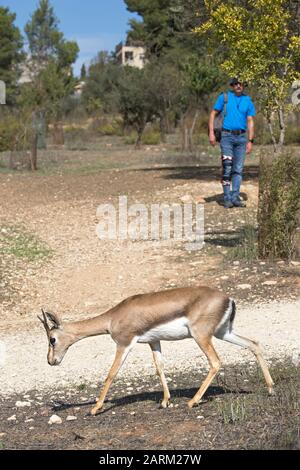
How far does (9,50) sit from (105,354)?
58.8 meters

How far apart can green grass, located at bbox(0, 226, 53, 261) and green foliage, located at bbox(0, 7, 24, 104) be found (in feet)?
155

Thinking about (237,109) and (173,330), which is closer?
(173,330)

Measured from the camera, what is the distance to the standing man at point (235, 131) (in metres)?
14.3

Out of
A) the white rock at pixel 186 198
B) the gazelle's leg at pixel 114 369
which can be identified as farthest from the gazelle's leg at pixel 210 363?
the white rock at pixel 186 198

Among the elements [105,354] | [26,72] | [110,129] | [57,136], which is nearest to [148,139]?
[57,136]

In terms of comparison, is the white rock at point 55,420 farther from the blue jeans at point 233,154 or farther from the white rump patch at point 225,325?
the blue jeans at point 233,154

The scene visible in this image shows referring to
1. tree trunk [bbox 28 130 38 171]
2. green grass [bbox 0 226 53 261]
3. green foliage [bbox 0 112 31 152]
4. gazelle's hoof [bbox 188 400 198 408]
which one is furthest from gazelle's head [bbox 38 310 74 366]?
green foliage [bbox 0 112 31 152]

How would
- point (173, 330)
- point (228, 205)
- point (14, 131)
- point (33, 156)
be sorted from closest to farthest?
point (173, 330) < point (228, 205) < point (33, 156) < point (14, 131)

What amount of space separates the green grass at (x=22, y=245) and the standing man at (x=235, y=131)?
3.48 meters

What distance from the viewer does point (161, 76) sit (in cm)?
3738

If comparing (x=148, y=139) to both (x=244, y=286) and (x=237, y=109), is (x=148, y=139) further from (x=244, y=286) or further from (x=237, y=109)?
(x=244, y=286)

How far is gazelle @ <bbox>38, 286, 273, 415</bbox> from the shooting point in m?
6.41

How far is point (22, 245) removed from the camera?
13461 millimetres

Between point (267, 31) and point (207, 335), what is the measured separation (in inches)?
311
